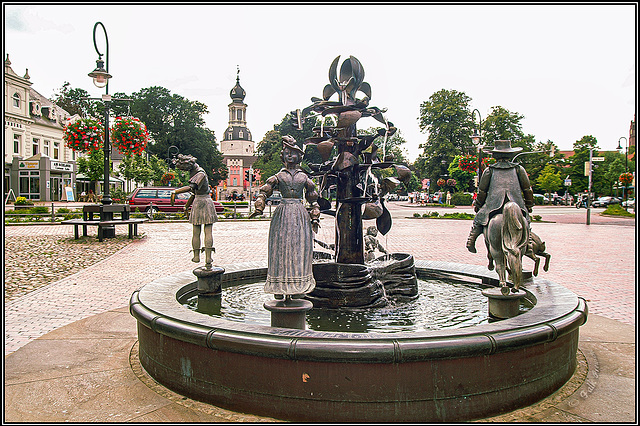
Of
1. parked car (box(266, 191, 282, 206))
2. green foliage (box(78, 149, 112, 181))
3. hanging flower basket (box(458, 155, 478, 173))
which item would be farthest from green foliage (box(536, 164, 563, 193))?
parked car (box(266, 191, 282, 206))

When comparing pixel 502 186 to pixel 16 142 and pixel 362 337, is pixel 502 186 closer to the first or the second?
pixel 362 337

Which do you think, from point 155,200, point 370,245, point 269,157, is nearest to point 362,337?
point 370,245

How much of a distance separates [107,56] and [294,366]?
54.2 ft

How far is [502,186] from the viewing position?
5152 mm

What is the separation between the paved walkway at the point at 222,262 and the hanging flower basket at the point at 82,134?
4012mm

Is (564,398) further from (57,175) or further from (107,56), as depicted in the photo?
(57,175)

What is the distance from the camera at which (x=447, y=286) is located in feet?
25.3

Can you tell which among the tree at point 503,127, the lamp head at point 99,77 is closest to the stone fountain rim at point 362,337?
the lamp head at point 99,77

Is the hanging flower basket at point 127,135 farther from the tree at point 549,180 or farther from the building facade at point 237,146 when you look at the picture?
the building facade at point 237,146

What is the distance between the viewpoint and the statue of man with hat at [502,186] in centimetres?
512

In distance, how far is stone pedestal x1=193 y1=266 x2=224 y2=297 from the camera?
21.5ft

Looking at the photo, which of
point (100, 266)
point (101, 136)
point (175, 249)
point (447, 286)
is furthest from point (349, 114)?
point (101, 136)

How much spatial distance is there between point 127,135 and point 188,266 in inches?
327

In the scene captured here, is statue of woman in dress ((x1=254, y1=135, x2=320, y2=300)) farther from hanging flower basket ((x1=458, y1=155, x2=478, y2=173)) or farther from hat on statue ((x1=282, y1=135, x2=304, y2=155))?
hanging flower basket ((x1=458, y1=155, x2=478, y2=173))
